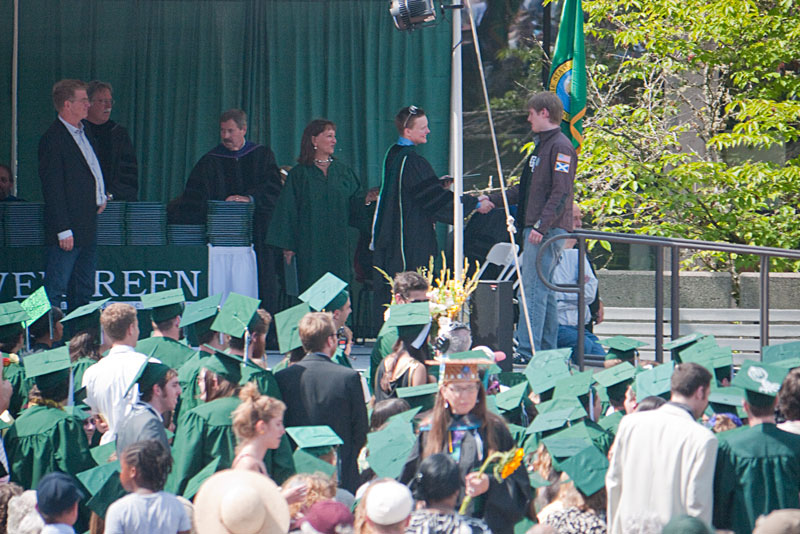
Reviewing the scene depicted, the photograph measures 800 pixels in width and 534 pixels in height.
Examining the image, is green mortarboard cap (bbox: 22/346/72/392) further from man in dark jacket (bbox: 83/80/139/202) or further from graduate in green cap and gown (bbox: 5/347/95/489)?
man in dark jacket (bbox: 83/80/139/202)

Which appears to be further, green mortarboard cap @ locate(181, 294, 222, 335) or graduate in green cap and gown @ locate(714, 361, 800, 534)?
green mortarboard cap @ locate(181, 294, 222, 335)

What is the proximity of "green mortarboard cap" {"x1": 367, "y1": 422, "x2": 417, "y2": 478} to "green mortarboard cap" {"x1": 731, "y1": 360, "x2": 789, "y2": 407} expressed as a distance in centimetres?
138

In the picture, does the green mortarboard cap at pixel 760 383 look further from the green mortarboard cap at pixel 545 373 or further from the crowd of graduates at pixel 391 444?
the green mortarboard cap at pixel 545 373

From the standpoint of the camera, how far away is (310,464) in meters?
4.57

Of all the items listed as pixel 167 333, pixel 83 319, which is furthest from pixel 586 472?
pixel 83 319

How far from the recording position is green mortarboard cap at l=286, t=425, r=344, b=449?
4.67 metres

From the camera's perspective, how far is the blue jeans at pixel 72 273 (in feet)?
27.3

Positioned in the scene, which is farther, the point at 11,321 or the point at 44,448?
the point at 11,321

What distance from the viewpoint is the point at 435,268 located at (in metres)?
9.08

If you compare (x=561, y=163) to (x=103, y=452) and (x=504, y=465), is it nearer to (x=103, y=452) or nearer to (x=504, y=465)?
(x=504, y=465)

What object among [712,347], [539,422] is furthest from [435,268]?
[539,422]

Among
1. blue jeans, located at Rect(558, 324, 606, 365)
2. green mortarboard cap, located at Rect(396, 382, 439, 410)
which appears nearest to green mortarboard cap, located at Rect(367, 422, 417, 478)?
green mortarboard cap, located at Rect(396, 382, 439, 410)

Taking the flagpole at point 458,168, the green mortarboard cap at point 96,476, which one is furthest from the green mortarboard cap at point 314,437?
the flagpole at point 458,168

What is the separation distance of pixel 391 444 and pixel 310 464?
346mm
